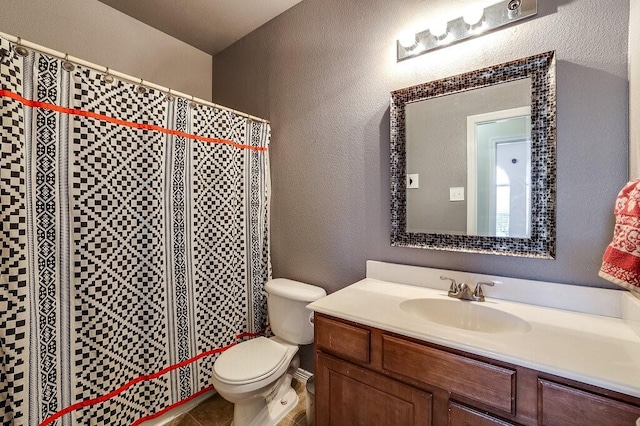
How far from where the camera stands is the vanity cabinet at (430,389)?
2.47ft

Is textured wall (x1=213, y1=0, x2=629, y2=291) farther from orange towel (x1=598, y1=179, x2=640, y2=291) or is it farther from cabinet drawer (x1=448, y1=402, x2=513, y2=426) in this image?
cabinet drawer (x1=448, y1=402, x2=513, y2=426)

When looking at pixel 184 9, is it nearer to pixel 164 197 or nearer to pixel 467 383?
pixel 164 197

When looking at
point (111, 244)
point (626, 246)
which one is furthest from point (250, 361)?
point (626, 246)

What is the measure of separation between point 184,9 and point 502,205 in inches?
93.2

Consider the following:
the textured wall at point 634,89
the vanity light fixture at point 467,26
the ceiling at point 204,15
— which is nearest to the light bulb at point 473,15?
the vanity light fixture at point 467,26

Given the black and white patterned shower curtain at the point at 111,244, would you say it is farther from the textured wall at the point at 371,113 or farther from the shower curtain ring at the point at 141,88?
the textured wall at the point at 371,113

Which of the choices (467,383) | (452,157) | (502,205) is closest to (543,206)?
(502,205)

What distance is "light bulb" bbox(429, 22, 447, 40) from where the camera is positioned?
1368 millimetres

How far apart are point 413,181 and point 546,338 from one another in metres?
0.86

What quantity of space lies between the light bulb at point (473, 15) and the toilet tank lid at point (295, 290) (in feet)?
5.26

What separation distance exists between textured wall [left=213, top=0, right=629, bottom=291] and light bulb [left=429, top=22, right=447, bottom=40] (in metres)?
0.07

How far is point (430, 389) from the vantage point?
97 cm

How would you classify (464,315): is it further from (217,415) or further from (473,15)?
(217,415)

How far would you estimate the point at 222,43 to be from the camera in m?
2.37
